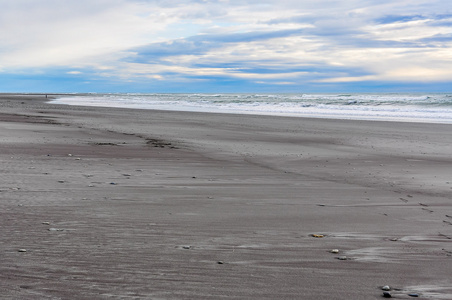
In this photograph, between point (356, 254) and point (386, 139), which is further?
point (386, 139)

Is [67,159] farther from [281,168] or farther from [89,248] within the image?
[89,248]

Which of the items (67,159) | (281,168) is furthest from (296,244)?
(67,159)

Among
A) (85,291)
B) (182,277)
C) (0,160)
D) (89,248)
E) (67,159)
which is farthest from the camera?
(67,159)

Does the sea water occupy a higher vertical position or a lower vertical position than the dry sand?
higher

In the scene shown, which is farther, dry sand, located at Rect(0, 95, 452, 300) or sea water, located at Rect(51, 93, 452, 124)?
sea water, located at Rect(51, 93, 452, 124)

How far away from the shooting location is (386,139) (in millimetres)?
14828

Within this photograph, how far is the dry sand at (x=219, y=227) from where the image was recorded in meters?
3.04

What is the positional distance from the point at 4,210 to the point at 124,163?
12.9ft

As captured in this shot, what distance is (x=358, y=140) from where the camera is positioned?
14547 millimetres

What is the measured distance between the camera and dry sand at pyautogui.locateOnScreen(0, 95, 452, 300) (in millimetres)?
3043

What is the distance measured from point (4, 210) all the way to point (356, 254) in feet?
10.9

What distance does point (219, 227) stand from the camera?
176 inches

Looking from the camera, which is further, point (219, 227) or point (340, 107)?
point (340, 107)

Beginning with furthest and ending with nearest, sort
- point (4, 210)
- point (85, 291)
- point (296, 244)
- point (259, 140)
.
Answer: point (259, 140), point (4, 210), point (296, 244), point (85, 291)
